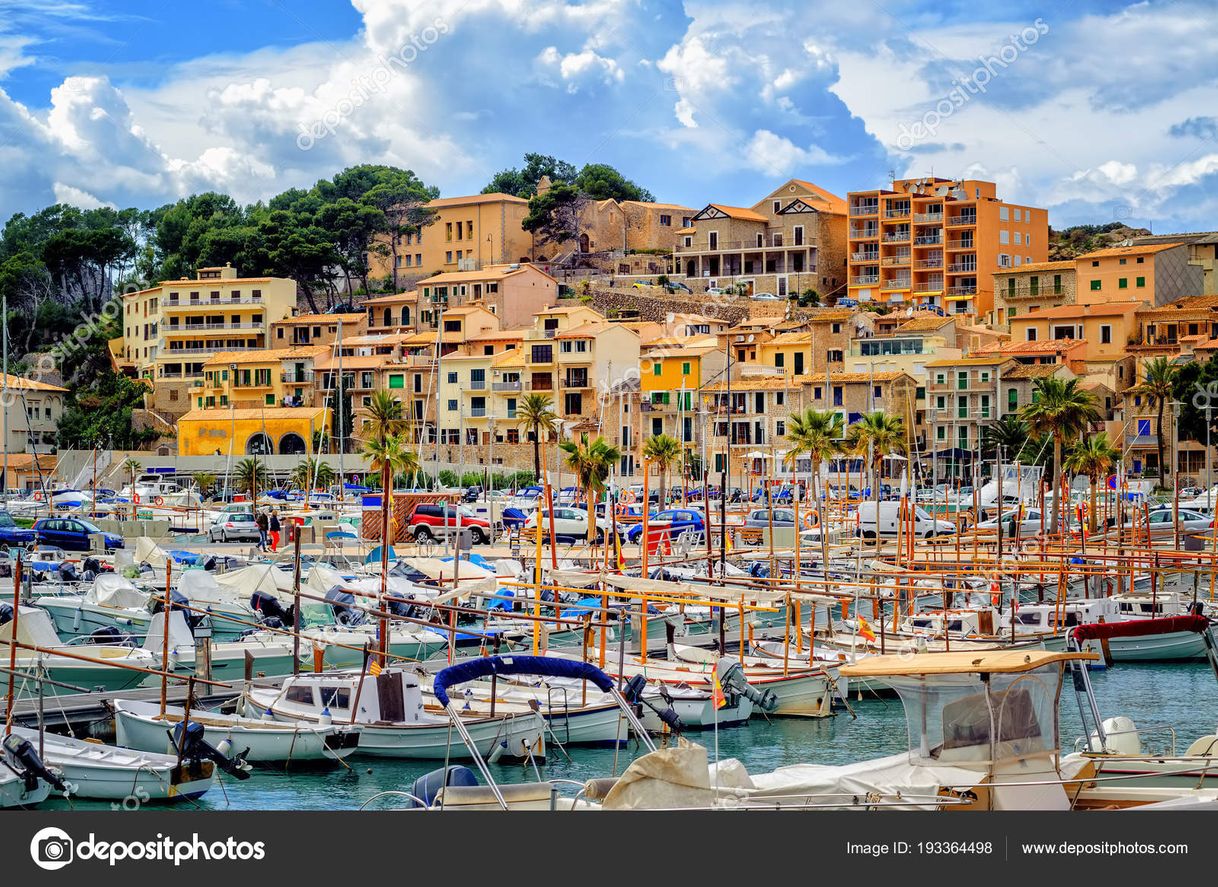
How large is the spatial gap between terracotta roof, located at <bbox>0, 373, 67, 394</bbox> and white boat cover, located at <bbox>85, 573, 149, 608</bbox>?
62784 millimetres

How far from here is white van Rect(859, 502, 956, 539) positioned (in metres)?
59.3

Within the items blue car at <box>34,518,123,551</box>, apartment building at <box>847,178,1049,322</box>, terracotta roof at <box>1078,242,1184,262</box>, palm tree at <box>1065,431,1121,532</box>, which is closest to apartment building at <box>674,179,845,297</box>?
apartment building at <box>847,178,1049,322</box>

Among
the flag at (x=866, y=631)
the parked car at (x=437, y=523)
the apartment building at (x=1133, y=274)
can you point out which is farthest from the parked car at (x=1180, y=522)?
the apartment building at (x=1133, y=274)

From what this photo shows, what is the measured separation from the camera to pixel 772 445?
8750cm

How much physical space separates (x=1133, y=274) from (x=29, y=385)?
217ft

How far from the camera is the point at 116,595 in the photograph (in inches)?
1543

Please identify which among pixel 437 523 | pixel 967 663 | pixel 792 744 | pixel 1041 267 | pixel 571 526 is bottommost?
pixel 792 744

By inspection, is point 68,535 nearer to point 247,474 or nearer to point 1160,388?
point 247,474

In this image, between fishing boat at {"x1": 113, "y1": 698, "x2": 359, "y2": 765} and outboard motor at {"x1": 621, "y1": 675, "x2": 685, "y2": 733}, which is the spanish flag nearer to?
outboard motor at {"x1": 621, "y1": 675, "x2": 685, "y2": 733}

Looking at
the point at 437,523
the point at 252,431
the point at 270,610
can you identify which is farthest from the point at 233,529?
the point at 252,431

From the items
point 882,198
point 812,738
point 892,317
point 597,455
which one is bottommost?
point 812,738

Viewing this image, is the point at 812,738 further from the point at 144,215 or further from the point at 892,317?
the point at 144,215

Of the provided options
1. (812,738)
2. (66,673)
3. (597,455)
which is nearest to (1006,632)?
(812,738)

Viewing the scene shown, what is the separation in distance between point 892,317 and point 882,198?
17.4 meters
